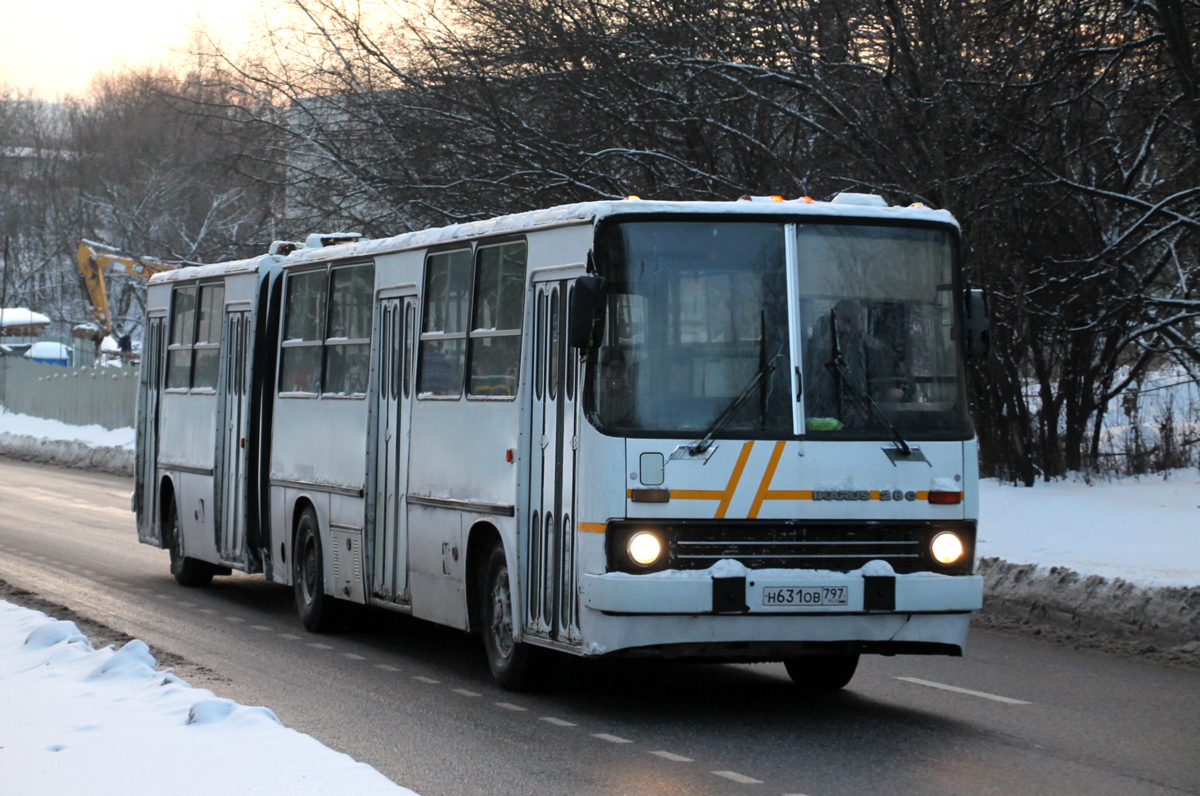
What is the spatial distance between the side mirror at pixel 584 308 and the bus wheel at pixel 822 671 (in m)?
2.42

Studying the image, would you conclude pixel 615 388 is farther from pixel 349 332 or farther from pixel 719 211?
pixel 349 332

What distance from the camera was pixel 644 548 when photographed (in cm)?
877

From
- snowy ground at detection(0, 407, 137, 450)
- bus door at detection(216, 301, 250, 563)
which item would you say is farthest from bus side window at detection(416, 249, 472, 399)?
snowy ground at detection(0, 407, 137, 450)

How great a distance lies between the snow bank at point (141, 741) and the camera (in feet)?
22.0

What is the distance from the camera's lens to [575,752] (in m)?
8.16

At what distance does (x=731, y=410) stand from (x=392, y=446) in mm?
3659

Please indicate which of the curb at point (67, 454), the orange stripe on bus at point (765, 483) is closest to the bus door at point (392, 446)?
the orange stripe on bus at point (765, 483)

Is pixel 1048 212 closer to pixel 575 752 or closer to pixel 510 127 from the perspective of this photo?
pixel 510 127

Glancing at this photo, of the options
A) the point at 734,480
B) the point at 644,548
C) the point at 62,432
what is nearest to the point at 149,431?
the point at 644,548

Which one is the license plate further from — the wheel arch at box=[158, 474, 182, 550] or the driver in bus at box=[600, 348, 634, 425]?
the wheel arch at box=[158, 474, 182, 550]

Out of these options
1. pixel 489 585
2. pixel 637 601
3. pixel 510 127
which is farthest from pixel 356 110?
pixel 637 601

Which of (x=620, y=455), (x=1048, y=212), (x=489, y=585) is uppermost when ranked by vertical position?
(x=1048, y=212)

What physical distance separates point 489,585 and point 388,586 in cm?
174

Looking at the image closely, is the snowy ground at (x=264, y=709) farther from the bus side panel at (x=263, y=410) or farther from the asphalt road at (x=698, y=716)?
the bus side panel at (x=263, y=410)
